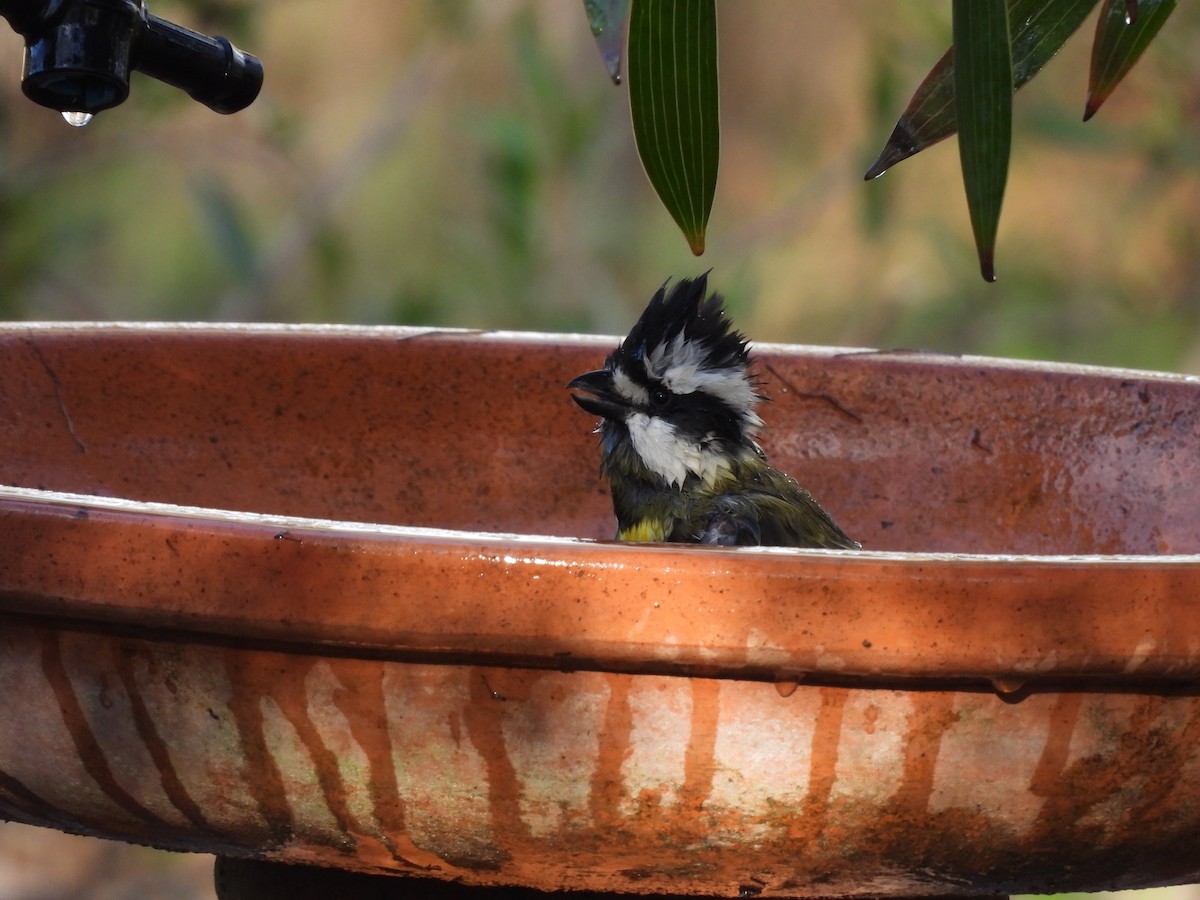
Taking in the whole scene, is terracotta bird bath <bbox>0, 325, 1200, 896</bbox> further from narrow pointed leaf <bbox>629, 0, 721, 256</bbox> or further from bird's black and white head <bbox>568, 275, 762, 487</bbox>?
bird's black and white head <bbox>568, 275, 762, 487</bbox>

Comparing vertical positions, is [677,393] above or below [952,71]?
below

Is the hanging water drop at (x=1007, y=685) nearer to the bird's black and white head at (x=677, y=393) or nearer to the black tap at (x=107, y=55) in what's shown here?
the black tap at (x=107, y=55)

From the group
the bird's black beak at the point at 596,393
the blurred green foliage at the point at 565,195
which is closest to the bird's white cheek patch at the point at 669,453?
the bird's black beak at the point at 596,393

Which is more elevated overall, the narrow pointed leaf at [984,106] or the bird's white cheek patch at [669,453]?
the narrow pointed leaf at [984,106]

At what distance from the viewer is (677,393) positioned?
2.55 metres

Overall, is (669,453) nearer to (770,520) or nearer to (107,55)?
(770,520)

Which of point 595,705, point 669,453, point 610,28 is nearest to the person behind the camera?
point 595,705

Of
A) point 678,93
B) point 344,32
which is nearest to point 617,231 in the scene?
point 344,32

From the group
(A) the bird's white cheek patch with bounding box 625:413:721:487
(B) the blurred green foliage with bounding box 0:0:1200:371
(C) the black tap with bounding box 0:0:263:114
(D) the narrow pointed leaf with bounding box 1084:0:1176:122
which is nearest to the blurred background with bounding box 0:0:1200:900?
(B) the blurred green foliage with bounding box 0:0:1200:371

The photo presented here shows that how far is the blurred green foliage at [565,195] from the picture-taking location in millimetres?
5117

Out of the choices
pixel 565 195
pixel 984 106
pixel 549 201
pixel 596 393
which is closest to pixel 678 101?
pixel 984 106

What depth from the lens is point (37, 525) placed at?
1.20 metres

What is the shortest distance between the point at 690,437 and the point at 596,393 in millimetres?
310

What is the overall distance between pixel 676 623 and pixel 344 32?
7.56m
